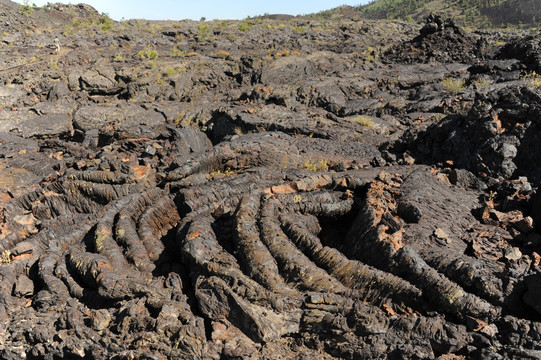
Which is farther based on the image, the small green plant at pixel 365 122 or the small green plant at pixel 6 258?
the small green plant at pixel 365 122

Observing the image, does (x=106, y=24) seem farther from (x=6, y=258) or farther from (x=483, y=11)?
(x=483, y=11)

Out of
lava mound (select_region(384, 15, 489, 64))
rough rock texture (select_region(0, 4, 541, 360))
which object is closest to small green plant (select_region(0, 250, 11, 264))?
rough rock texture (select_region(0, 4, 541, 360))

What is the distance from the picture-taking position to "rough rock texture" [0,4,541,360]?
5891 millimetres

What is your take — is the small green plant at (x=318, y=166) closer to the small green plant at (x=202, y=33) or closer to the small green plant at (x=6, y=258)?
the small green plant at (x=6, y=258)

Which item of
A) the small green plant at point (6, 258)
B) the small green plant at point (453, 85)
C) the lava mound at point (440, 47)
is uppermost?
the lava mound at point (440, 47)

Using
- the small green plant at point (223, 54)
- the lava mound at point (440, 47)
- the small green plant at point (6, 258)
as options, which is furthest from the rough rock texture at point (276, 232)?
the small green plant at point (223, 54)

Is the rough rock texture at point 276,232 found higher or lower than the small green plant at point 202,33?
lower

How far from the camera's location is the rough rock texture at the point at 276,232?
→ 5.89 metres

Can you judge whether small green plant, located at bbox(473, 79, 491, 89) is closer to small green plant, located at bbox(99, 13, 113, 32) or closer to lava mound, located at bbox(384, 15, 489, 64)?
lava mound, located at bbox(384, 15, 489, 64)

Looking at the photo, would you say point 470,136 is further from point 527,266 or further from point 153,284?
point 153,284

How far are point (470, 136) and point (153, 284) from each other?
1007cm

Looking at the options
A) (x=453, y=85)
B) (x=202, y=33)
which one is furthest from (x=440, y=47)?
(x=202, y=33)

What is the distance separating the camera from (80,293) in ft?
25.2

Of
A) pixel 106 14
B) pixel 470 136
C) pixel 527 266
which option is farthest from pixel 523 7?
pixel 527 266
